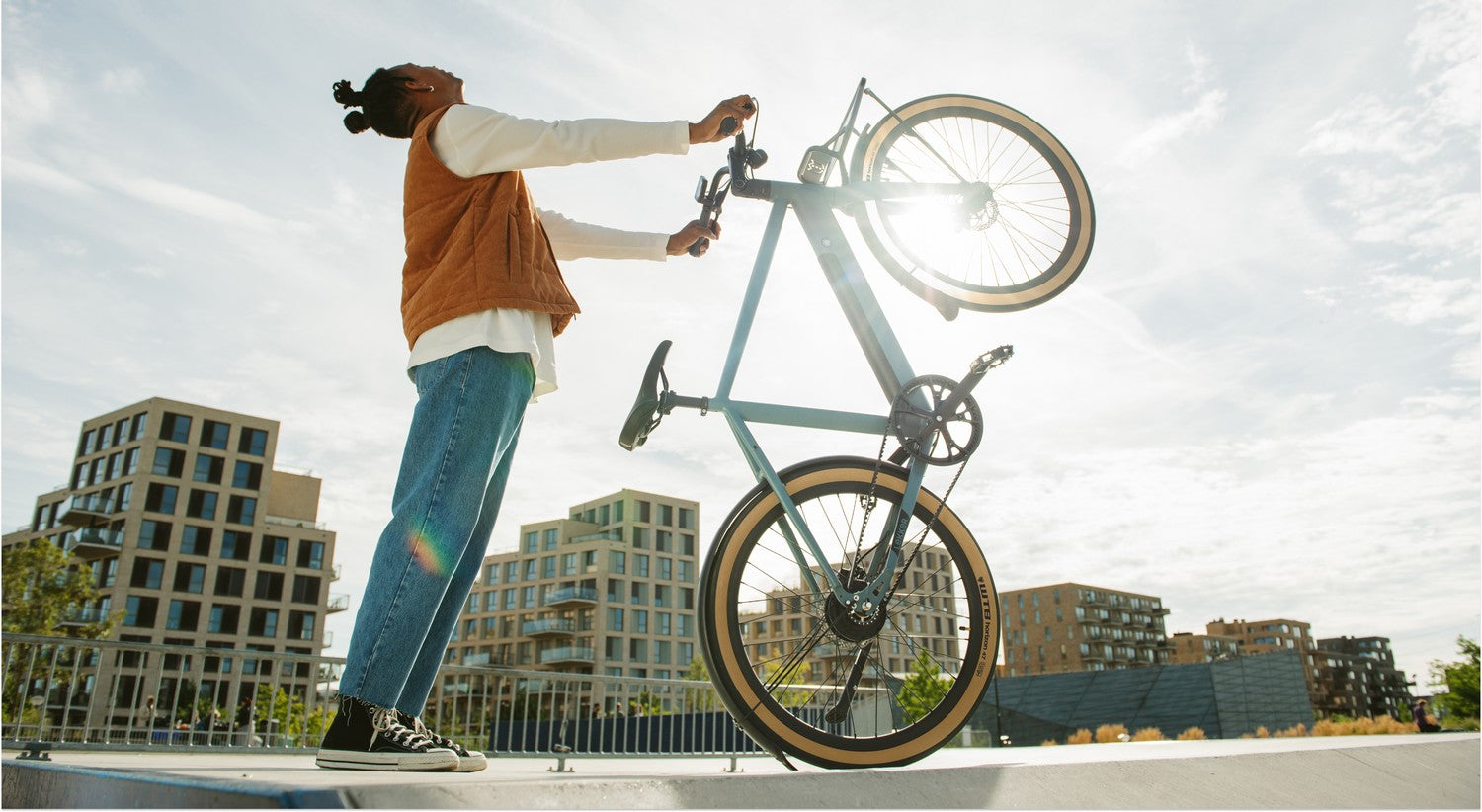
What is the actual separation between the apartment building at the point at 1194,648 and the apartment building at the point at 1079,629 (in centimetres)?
253

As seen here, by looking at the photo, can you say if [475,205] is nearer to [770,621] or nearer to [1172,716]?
[770,621]

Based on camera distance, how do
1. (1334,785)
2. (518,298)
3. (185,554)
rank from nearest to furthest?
(518,298) < (1334,785) < (185,554)

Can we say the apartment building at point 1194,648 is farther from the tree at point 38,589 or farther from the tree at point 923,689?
the tree at point 923,689

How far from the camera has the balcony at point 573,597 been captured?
76375 millimetres

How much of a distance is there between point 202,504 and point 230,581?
5.90 meters

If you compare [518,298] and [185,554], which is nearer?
[518,298]

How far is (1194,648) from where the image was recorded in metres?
127

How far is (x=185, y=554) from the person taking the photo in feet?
194

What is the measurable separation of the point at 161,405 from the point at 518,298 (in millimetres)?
71439

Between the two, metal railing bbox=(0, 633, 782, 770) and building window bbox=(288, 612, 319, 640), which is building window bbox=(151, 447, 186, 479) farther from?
metal railing bbox=(0, 633, 782, 770)

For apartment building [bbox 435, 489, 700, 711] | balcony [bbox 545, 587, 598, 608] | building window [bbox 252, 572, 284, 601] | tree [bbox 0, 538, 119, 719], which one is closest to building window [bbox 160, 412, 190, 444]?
building window [bbox 252, 572, 284, 601]

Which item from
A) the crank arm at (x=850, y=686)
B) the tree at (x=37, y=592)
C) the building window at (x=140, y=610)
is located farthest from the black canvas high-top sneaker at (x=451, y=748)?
the building window at (x=140, y=610)

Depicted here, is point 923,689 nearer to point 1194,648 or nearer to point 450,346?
point 450,346

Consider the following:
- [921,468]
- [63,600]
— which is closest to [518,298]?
[921,468]
